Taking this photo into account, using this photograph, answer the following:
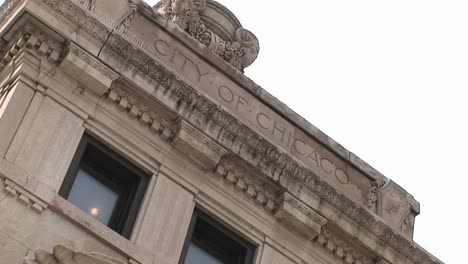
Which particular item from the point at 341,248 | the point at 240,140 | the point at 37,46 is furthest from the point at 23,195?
the point at 341,248

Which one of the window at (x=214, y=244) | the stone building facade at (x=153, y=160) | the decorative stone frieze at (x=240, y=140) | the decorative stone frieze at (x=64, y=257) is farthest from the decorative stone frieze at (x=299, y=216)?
A: the decorative stone frieze at (x=64, y=257)

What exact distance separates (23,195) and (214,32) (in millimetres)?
7039

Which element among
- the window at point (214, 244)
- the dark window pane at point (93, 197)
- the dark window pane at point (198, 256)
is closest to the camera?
the dark window pane at point (93, 197)

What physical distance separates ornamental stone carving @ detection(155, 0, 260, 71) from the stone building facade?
30cm

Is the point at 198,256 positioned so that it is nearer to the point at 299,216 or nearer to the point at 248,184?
the point at 248,184

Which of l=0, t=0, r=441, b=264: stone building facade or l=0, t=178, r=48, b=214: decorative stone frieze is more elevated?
l=0, t=0, r=441, b=264: stone building facade

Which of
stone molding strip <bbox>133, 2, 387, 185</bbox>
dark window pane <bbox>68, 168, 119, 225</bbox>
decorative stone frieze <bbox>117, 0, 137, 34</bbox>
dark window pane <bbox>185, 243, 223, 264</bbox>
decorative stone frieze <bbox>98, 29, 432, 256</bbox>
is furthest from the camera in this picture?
stone molding strip <bbox>133, 2, 387, 185</bbox>

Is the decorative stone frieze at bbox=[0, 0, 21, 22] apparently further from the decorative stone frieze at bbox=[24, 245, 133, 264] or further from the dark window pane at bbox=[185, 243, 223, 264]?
the dark window pane at bbox=[185, 243, 223, 264]

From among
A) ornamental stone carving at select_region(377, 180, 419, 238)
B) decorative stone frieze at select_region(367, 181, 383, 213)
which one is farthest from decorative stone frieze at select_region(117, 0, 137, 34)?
ornamental stone carving at select_region(377, 180, 419, 238)

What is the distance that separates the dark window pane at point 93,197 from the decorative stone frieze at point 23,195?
1.03 metres

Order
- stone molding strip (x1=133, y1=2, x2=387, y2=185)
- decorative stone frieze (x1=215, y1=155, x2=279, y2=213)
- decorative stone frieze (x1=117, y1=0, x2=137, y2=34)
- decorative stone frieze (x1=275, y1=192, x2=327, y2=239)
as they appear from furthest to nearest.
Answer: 1. stone molding strip (x1=133, y1=2, x2=387, y2=185)
2. decorative stone frieze (x1=117, y1=0, x2=137, y2=34)
3. decorative stone frieze (x1=275, y1=192, x2=327, y2=239)
4. decorative stone frieze (x1=215, y1=155, x2=279, y2=213)

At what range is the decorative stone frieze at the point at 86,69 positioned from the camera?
15930 millimetres

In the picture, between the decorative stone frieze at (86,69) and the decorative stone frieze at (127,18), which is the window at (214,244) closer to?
the decorative stone frieze at (86,69)

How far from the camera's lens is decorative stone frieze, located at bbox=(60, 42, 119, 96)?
52.3ft
